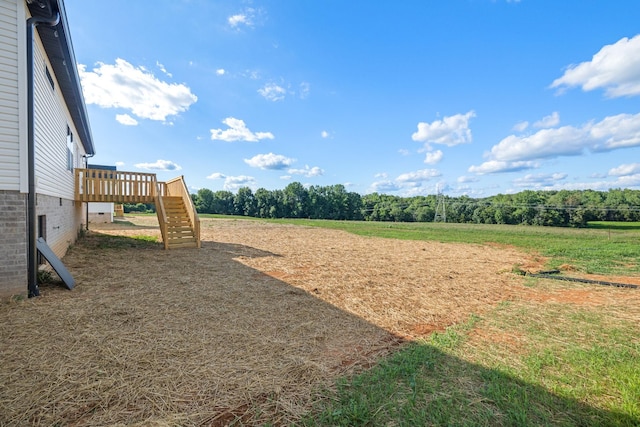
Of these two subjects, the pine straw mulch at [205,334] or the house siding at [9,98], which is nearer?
the pine straw mulch at [205,334]

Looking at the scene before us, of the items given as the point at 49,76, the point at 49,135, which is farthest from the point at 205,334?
the point at 49,76

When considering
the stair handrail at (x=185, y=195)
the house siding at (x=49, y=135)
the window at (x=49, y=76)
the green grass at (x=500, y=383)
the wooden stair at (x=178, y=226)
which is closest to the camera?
the green grass at (x=500, y=383)

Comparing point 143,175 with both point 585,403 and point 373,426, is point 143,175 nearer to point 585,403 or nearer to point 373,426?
point 373,426

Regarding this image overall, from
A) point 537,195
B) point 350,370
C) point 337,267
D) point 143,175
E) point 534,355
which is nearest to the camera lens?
point 350,370

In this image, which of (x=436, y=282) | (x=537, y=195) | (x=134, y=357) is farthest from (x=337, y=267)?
(x=537, y=195)

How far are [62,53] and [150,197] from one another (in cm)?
525

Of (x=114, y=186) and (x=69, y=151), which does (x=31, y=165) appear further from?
(x=69, y=151)

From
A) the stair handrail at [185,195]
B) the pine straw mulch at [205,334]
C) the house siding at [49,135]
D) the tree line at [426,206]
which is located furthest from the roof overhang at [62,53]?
the tree line at [426,206]

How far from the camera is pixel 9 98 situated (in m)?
4.63

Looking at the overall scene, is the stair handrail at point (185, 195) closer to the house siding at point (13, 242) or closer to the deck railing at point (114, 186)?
the deck railing at point (114, 186)

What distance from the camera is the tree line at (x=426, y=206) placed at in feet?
171

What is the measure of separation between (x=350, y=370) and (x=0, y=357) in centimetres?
353

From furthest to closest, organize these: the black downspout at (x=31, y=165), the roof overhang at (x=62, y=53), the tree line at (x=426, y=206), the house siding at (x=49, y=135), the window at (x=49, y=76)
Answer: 1. the tree line at (x=426, y=206)
2. the window at (x=49, y=76)
3. the house siding at (x=49, y=135)
4. the roof overhang at (x=62, y=53)
5. the black downspout at (x=31, y=165)

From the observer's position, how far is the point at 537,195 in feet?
200
